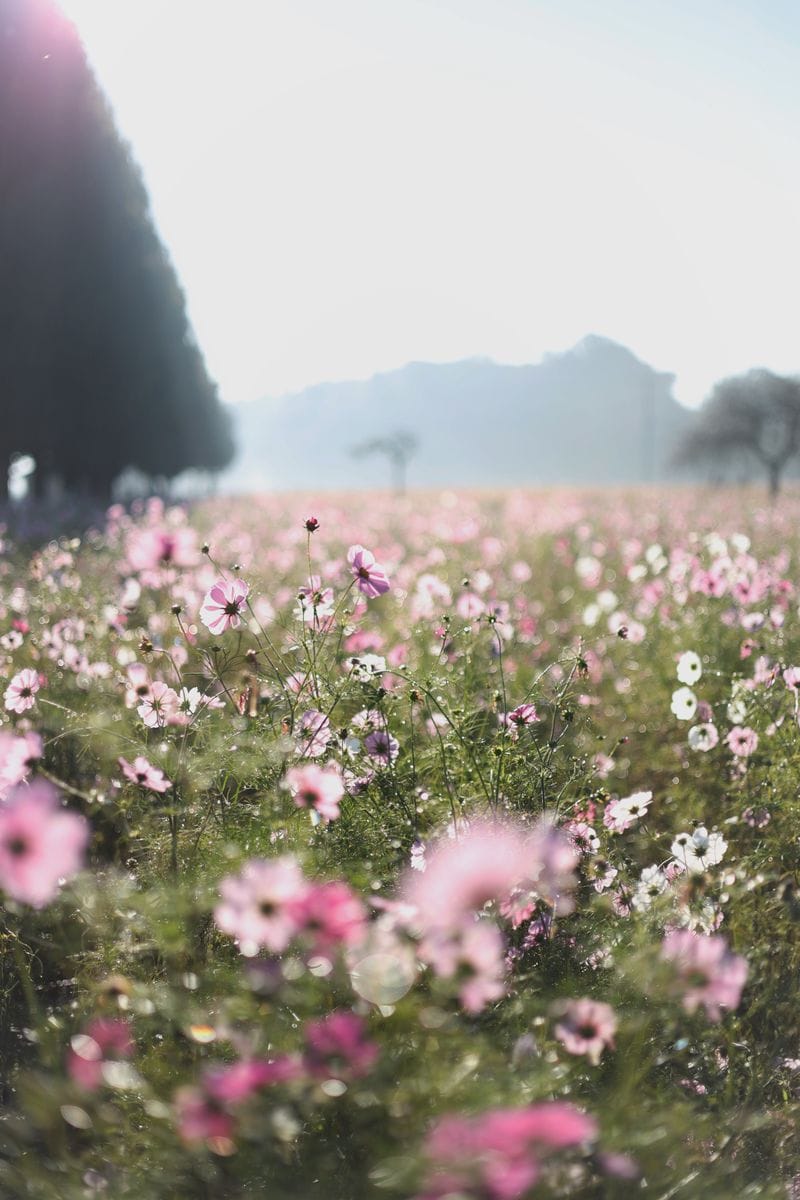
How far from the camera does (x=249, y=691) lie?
7.82ft

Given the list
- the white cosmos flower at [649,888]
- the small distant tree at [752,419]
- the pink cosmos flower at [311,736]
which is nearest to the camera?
the white cosmos flower at [649,888]

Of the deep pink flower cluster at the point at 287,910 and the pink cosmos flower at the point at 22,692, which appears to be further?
the pink cosmos flower at the point at 22,692

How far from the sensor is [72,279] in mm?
16484

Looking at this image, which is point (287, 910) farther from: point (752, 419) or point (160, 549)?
point (752, 419)

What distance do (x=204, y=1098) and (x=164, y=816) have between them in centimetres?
131

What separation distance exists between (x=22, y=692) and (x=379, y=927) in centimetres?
145

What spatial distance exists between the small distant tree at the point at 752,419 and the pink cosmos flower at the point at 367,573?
31.7 meters

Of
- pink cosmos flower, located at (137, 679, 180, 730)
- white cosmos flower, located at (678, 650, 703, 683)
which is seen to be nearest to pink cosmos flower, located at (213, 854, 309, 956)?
pink cosmos flower, located at (137, 679, 180, 730)

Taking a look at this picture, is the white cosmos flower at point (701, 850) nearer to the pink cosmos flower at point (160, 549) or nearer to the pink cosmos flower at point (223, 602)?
the pink cosmos flower at point (223, 602)

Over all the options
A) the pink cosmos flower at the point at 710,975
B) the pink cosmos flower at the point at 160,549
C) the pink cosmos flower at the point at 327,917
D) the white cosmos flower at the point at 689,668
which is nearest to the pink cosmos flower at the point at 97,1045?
the pink cosmos flower at the point at 327,917

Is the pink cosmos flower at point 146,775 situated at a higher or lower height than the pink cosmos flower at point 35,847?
higher

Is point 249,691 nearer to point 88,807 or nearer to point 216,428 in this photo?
point 88,807

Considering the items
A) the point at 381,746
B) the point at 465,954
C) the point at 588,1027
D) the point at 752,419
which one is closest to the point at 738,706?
the point at 381,746

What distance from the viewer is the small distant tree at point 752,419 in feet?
105
